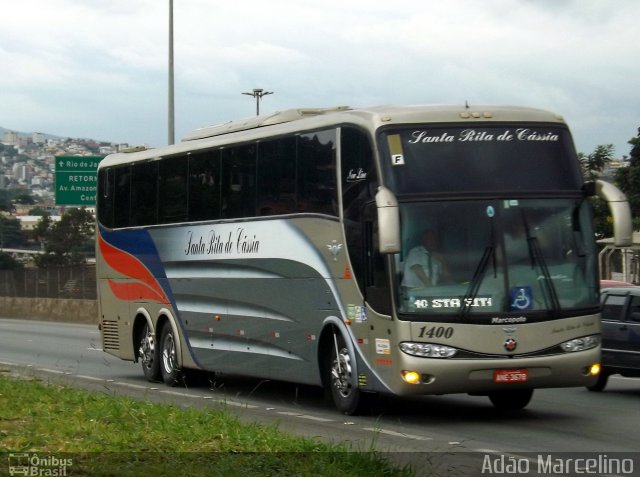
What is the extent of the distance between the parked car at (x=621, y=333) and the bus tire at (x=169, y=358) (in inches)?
249

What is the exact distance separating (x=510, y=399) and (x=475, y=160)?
3.17 metres

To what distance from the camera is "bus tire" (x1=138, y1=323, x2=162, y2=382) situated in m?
21.3

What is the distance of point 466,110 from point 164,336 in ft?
25.9

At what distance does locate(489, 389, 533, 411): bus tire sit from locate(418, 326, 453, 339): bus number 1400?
2.24m

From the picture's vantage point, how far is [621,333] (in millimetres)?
18172

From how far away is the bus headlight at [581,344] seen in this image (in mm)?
14383

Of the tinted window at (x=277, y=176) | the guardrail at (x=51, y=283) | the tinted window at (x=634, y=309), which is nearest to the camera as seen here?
the tinted window at (x=277, y=176)

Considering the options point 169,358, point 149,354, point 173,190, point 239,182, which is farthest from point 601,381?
point 149,354

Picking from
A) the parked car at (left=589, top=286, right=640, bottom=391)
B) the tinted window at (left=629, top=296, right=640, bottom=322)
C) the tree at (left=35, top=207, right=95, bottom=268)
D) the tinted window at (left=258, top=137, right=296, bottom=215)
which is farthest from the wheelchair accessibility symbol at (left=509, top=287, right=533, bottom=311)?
the tree at (left=35, top=207, right=95, bottom=268)

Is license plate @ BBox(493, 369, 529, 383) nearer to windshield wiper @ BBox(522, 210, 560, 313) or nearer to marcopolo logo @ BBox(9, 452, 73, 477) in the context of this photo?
windshield wiper @ BBox(522, 210, 560, 313)

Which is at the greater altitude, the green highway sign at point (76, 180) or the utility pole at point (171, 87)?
the utility pole at point (171, 87)

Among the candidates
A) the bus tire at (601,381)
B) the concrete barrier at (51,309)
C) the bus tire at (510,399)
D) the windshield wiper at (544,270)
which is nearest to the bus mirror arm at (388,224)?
the windshield wiper at (544,270)

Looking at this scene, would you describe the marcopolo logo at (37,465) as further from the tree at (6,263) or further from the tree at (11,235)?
the tree at (11,235)

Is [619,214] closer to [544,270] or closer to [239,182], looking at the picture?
[544,270]
